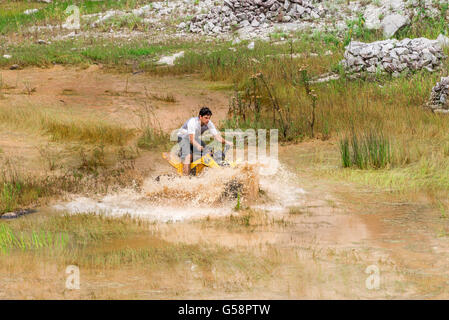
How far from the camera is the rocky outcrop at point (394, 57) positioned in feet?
47.6

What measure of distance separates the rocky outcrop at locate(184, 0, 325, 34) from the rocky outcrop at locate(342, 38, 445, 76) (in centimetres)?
802

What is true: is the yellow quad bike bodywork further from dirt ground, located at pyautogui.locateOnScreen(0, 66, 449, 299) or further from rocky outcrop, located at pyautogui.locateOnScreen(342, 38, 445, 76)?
rocky outcrop, located at pyautogui.locateOnScreen(342, 38, 445, 76)

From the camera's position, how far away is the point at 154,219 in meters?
8.05

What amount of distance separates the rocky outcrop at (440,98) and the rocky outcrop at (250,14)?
10989 millimetres

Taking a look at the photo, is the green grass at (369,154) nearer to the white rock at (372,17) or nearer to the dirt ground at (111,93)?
the dirt ground at (111,93)

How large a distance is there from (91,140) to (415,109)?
6277mm

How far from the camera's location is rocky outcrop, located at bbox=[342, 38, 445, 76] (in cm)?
1452

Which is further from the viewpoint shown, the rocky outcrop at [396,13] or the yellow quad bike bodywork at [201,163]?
the rocky outcrop at [396,13]

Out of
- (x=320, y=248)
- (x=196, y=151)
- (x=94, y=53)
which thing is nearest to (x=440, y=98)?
(x=196, y=151)

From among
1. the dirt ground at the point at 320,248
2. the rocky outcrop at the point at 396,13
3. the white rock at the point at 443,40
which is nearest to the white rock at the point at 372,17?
the rocky outcrop at the point at 396,13

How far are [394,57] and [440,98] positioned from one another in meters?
2.74

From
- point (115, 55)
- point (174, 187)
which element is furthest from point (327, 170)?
point (115, 55)

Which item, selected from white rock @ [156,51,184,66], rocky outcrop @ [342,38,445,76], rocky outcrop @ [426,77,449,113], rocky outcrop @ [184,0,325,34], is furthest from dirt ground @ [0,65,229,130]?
rocky outcrop @ [184,0,325,34]

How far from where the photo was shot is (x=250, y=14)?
2348 cm
